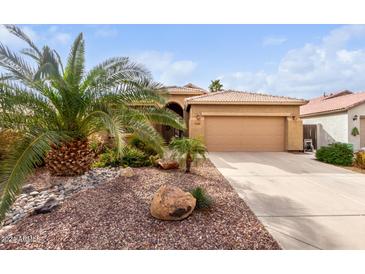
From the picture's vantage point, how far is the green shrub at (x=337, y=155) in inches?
398

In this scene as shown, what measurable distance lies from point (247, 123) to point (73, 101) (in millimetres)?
11088

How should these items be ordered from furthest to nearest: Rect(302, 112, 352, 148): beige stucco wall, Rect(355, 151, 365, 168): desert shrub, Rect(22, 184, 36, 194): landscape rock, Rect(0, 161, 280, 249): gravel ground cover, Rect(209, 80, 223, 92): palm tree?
Rect(209, 80, 223, 92): palm tree
Rect(302, 112, 352, 148): beige stucco wall
Rect(355, 151, 365, 168): desert shrub
Rect(22, 184, 36, 194): landscape rock
Rect(0, 161, 280, 249): gravel ground cover

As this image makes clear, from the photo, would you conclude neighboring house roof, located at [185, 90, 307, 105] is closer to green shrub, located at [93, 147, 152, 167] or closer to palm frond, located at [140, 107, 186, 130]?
green shrub, located at [93, 147, 152, 167]

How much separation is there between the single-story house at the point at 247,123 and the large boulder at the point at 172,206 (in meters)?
10.0

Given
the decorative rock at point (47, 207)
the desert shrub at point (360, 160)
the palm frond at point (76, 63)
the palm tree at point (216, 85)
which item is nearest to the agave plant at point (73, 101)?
the palm frond at point (76, 63)

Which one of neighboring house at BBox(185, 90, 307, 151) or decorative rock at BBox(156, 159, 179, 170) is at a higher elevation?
neighboring house at BBox(185, 90, 307, 151)

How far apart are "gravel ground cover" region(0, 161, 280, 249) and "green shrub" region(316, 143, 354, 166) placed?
25.4 feet

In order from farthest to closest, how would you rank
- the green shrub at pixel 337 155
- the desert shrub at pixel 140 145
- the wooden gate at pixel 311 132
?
the wooden gate at pixel 311 132 < the green shrub at pixel 337 155 < the desert shrub at pixel 140 145

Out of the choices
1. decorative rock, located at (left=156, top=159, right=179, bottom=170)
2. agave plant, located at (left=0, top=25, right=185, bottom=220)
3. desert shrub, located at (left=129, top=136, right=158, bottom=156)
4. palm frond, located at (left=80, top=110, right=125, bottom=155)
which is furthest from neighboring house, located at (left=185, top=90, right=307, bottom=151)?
palm frond, located at (left=80, top=110, right=125, bottom=155)

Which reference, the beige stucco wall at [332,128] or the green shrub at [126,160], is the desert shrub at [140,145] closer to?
the green shrub at [126,160]

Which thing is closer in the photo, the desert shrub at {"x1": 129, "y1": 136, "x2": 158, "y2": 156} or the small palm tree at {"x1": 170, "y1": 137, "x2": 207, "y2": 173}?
the small palm tree at {"x1": 170, "y1": 137, "x2": 207, "y2": 173}

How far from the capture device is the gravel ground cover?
3416 mm
